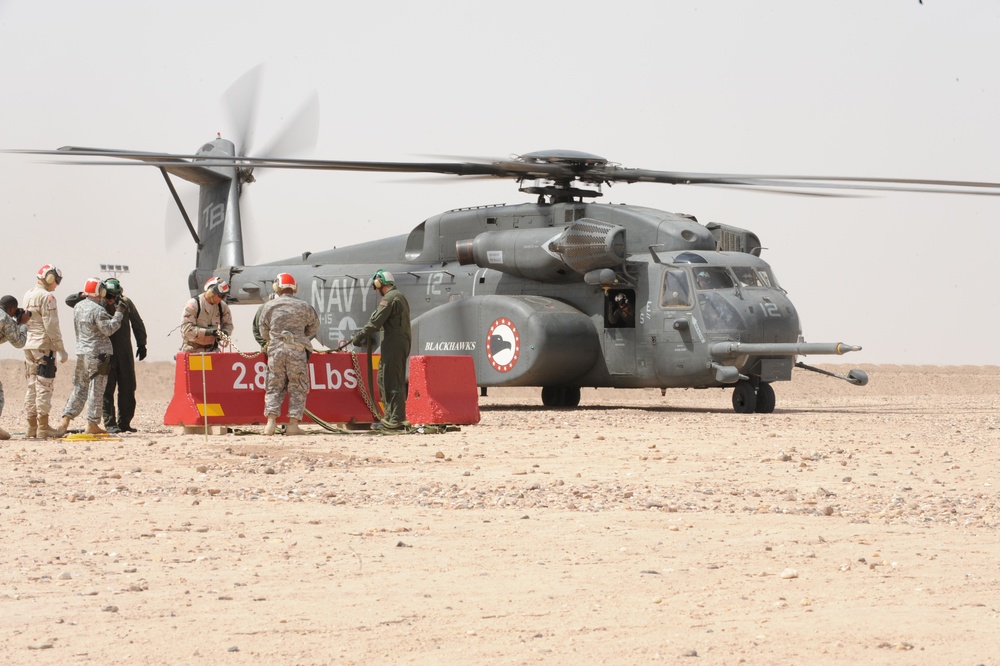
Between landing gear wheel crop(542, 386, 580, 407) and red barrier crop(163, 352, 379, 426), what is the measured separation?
570 cm

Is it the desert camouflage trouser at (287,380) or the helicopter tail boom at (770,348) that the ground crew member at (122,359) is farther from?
the helicopter tail boom at (770,348)

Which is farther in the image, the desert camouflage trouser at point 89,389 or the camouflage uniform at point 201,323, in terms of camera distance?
the camouflage uniform at point 201,323

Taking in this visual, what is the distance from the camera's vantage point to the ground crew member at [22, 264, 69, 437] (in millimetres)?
13008

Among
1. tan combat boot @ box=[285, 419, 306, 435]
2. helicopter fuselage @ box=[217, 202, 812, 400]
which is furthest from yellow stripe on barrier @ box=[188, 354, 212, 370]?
helicopter fuselage @ box=[217, 202, 812, 400]

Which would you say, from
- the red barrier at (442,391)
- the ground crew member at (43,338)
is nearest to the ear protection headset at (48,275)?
the ground crew member at (43,338)

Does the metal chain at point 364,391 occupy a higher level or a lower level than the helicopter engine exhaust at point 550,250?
lower

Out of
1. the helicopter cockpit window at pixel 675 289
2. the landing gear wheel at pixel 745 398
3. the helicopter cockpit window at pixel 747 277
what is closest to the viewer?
the helicopter cockpit window at pixel 675 289

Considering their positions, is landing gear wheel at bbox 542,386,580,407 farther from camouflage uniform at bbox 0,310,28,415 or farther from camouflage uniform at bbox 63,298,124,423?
camouflage uniform at bbox 0,310,28,415

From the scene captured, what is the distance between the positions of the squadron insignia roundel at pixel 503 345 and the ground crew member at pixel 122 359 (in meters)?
5.36

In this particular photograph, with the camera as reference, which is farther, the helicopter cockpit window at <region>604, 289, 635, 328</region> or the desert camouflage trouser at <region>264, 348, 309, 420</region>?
the helicopter cockpit window at <region>604, 289, 635, 328</region>

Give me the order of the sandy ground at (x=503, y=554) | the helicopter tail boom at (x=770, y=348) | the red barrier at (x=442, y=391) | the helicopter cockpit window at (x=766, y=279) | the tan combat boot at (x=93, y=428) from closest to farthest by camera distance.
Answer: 1. the sandy ground at (x=503, y=554)
2. the tan combat boot at (x=93, y=428)
3. the red barrier at (x=442, y=391)
4. the helicopter tail boom at (x=770, y=348)
5. the helicopter cockpit window at (x=766, y=279)


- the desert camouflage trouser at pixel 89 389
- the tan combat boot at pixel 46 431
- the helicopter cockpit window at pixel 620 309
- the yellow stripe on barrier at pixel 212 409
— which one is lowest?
the tan combat boot at pixel 46 431

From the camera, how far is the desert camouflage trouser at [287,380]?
43.3 feet

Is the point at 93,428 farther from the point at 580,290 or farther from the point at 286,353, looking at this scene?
the point at 580,290
